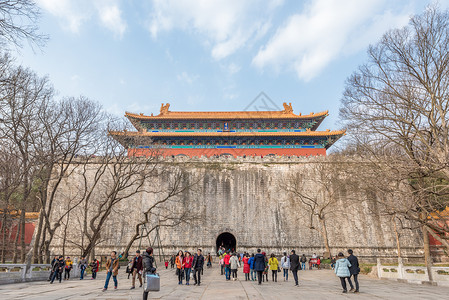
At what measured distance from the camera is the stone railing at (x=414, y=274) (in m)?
10.4

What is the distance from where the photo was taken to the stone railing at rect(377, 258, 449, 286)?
10.4 m

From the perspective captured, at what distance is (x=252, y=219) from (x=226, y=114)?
46.4 ft

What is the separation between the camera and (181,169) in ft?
89.0

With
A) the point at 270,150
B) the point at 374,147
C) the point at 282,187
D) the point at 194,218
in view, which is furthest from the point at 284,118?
the point at 374,147

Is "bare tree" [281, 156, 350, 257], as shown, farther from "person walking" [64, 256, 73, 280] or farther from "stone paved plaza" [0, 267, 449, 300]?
"person walking" [64, 256, 73, 280]

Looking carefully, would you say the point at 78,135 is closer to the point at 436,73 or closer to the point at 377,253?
the point at 436,73

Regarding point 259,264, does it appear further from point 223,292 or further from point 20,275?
point 20,275

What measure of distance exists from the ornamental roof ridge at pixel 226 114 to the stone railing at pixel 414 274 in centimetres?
2002

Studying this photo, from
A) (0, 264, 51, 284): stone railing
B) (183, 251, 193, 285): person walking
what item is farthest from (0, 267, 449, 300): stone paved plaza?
(0, 264, 51, 284): stone railing

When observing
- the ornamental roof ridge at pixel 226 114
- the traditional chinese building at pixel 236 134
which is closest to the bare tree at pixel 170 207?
the traditional chinese building at pixel 236 134

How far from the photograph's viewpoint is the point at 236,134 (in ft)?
98.1

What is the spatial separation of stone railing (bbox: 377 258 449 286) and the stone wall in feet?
27.2

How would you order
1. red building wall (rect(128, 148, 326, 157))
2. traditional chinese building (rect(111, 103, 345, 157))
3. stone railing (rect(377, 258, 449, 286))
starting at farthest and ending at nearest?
red building wall (rect(128, 148, 326, 157)) → traditional chinese building (rect(111, 103, 345, 157)) → stone railing (rect(377, 258, 449, 286))

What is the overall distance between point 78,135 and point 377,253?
2268 cm
